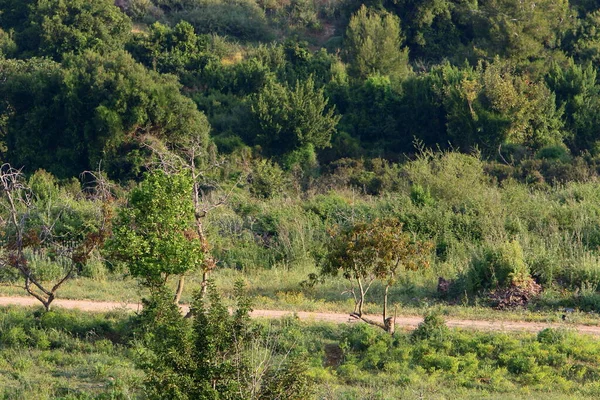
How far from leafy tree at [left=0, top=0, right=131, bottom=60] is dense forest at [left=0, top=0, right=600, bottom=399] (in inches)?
4.5

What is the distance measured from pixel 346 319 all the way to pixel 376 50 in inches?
1125

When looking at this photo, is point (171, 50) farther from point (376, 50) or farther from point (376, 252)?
point (376, 252)

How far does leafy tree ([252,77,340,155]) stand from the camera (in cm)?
3747

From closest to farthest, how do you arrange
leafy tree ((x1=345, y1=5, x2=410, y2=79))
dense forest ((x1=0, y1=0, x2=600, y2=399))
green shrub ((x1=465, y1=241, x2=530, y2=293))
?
dense forest ((x1=0, y1=0, x2=600, y2=399)), green shrub ((x1=465, y1=241, x2=530, y2=293)), leafy tree ((x1=345, y1=5, x2=410, y2=79))

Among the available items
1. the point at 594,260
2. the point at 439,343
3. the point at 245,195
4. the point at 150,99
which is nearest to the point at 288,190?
the point at 245,195

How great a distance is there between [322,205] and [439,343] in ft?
37.7

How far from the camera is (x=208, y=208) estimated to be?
55.1 ft

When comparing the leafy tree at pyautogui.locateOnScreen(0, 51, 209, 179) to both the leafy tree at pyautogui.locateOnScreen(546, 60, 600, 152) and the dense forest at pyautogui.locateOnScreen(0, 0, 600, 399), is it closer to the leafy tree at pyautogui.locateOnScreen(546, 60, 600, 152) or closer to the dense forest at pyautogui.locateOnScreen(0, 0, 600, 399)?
the dense forest at pyautogui.locateOnScreen(0, 0, 600, 399)

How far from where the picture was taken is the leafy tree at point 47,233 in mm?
17062

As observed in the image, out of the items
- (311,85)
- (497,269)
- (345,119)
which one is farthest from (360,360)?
(345,119)

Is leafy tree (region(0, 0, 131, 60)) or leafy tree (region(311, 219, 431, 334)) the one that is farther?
leafy tree (region(0, 0, 131, 60))

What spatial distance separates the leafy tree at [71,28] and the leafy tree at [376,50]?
414 inches

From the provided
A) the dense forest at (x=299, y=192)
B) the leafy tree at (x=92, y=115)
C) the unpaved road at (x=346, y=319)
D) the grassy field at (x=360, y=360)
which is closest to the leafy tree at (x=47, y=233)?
the dense forest at (x=299, y=192)

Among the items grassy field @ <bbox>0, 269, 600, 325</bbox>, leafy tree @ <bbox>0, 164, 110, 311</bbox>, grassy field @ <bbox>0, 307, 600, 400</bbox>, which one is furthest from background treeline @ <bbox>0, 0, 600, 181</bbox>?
grassy field @ <bbox>0, 307, 600, 400</bbox>
